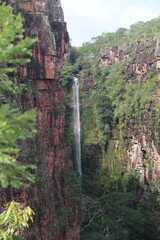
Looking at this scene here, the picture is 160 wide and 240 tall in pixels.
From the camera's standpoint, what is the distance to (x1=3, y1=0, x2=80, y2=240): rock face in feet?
30.9

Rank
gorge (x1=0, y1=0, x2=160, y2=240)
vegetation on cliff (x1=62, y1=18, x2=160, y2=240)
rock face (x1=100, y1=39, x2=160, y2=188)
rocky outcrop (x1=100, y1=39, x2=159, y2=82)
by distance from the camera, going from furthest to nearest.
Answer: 1. rocky outcrop (x1=100, y1=39, x2=159, y2=82)
2. rock face (x1=100, y1=39, x2=160, y2=188)
3. vegetation on cliff (x1=62, y1=18, x2=160, y2=240)
4. gorge (x1=0, y1=0, x2=160, y2=240)

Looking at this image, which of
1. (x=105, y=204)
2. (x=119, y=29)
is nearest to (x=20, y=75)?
(x=105, y=204)

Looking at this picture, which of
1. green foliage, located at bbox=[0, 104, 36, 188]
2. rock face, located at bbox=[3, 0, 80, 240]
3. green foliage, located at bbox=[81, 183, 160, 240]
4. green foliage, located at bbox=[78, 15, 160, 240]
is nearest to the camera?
green foliage, located at bbox=[0, 104, 36, 188]

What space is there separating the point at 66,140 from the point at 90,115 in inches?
539

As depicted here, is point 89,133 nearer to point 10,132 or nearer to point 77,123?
point 77,123

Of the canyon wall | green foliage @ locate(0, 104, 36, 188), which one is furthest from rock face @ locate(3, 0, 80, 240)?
the canyon wall

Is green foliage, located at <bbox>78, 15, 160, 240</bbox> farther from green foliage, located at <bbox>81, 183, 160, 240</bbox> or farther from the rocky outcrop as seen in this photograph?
the rocky outcrop

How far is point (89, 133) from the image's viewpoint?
2645cm

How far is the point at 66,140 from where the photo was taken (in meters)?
13.6

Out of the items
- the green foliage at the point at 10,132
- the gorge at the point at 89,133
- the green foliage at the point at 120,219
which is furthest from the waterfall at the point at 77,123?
the green foliage at the point at 10,132

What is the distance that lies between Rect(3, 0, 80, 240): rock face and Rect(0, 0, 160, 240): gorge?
4cm

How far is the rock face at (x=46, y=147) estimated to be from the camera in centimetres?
943

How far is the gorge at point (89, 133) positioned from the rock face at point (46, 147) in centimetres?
4

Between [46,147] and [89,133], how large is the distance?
15.4 metres
